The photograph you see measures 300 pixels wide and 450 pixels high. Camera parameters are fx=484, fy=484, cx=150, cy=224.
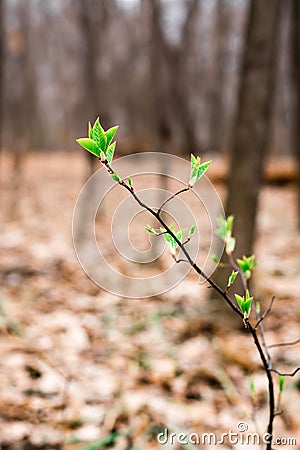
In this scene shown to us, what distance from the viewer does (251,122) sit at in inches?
116

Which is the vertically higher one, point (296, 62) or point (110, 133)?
point (296, 62)

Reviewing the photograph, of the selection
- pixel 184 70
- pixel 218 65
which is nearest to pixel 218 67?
pixel 218 65

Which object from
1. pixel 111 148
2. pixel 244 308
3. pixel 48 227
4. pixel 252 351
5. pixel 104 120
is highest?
pixel 104 120

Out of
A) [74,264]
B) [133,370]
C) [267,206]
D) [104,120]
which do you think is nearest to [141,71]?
[267,206]

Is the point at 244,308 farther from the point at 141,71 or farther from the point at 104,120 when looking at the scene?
the point at 141,71

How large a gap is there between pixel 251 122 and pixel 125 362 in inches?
62.5

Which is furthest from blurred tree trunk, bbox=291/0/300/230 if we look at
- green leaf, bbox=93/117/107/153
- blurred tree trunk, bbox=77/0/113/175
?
green leaf, bbox=93/117/107/153

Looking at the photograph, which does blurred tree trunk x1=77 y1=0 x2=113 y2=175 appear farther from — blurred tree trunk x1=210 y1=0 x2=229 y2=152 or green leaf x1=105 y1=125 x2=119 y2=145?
blurred tree trunk x1=210 y1=0 x2=229 y2=152

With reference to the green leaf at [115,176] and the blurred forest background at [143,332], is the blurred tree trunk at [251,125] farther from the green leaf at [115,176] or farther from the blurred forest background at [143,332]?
the green leaf at [115,176]

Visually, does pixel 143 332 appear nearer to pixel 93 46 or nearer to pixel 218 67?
pixel 93 46

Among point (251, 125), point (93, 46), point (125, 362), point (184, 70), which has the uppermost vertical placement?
point (184, 70)

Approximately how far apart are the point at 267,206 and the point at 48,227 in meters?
3.98

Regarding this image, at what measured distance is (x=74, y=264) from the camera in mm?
4008

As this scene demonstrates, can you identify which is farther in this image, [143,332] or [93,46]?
[93,46]
